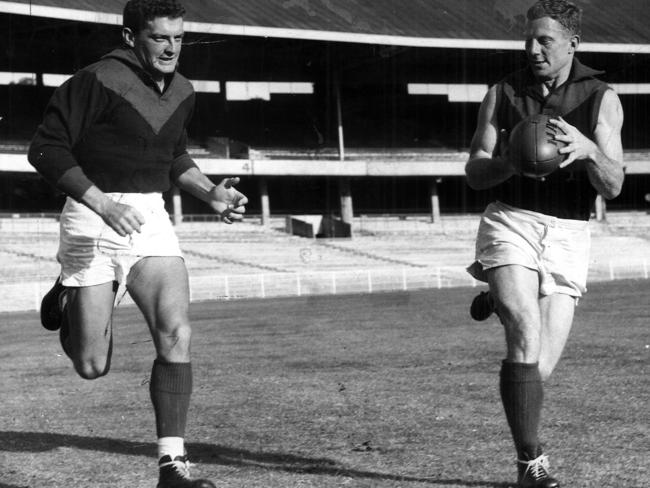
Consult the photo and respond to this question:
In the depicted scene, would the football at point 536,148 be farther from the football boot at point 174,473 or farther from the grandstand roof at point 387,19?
the grandstand roof at point 387,19

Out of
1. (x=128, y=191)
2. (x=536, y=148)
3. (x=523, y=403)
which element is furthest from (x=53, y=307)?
(x=536, y=148)

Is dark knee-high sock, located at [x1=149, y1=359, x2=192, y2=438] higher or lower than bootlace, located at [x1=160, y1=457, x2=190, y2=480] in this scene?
higher

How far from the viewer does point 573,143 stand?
528cm

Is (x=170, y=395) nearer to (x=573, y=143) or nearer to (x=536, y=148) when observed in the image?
(x=536, y=148)

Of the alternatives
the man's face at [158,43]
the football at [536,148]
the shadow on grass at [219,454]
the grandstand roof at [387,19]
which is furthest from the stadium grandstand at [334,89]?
the football at [536,148]

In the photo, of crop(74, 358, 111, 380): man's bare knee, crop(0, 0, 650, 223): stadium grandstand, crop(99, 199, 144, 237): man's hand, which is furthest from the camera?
crop(0, 0, 650, 223): stadium grandstand

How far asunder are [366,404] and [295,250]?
34.5 metres

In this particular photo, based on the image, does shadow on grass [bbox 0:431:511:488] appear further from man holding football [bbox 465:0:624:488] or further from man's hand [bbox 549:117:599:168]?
man's hand [bbox 549:117:599:168]

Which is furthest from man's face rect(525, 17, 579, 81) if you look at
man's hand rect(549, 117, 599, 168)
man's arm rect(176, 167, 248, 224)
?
man's arm rect(176, 167, 248, 224)

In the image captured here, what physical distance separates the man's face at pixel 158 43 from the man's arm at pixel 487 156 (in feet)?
5.03

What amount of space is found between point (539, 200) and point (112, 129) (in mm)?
2119

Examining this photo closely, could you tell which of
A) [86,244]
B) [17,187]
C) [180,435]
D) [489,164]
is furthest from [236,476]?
[17,187]

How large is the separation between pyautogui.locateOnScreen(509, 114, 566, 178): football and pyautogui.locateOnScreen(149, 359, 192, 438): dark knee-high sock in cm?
184

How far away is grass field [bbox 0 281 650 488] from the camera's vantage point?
19.2 feet
